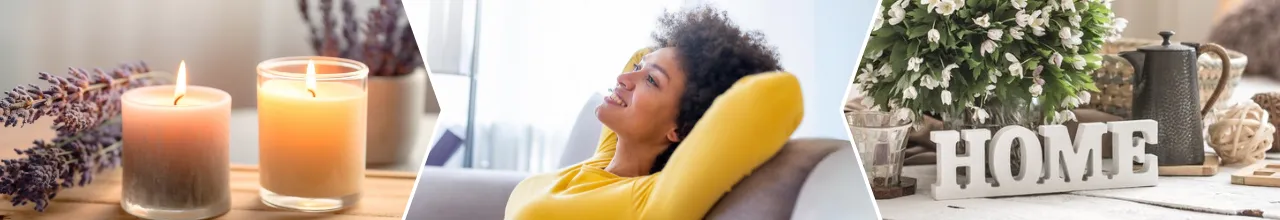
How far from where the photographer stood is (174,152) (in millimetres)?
741

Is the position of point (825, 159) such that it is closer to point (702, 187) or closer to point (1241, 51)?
point (702, 187)

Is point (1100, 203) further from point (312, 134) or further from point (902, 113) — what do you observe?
point (312, 134)

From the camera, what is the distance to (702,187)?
0.53 meters

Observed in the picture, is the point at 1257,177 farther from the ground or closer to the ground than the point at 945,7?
closer to the ground

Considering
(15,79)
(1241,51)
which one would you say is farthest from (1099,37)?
(15,79)

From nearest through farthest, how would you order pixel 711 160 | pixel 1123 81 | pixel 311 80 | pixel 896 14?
pixel 711 160 → pixel 311 80 → pixel 896 14 → pixel 1123 81

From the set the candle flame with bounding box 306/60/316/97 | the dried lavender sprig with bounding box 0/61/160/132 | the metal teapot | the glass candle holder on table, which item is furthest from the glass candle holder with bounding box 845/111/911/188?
the dried lavender sprig with bounding box 0/61/160/132

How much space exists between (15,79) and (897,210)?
0.84 m

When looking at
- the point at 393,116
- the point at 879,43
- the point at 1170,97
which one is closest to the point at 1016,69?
the point at 879,43

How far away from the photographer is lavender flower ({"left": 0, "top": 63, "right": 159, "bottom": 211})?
0.73 meters

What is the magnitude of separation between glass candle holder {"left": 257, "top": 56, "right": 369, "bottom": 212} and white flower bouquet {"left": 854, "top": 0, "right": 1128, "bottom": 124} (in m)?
0.37

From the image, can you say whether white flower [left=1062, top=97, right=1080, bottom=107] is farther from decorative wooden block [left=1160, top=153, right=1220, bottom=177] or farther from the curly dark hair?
the curly dark hair

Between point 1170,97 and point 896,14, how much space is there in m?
0.32

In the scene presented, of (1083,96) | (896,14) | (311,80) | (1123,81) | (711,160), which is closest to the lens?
(711,160)
